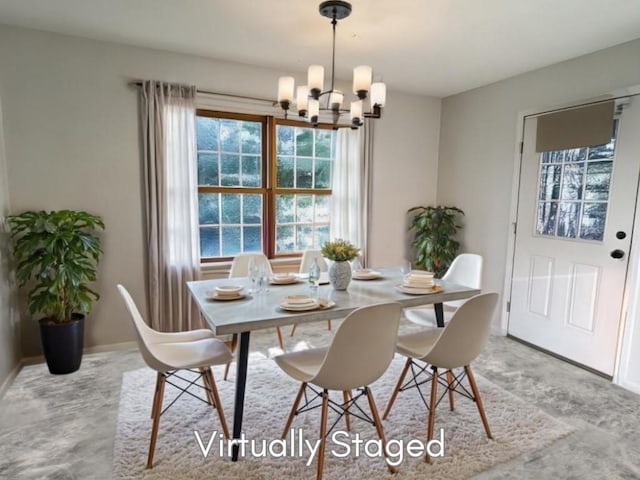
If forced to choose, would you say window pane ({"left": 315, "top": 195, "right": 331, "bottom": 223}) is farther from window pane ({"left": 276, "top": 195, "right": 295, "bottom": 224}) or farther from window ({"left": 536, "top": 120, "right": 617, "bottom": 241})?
window ({"left": 536, "top": 120, "right": 617, "bottom": 241})

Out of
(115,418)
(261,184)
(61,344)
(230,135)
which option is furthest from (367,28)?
(61,344)

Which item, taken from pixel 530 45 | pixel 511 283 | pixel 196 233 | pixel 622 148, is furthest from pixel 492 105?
pixel 196 233

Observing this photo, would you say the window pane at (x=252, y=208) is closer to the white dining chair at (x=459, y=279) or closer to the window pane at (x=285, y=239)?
the window pane at (x=285, y=239)

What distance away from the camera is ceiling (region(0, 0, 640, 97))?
2.34 meters

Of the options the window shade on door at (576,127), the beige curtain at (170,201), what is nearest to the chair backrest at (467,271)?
the window shade on door at (576,127)

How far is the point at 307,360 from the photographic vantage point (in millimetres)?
1985

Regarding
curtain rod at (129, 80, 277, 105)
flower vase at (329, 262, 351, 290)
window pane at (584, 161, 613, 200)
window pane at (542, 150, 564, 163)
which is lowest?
flower vase at (329, 262, 351, 290)

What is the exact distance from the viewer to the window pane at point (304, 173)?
3.90 metres

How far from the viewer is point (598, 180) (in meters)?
2.94

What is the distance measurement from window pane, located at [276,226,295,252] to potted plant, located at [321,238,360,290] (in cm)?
157

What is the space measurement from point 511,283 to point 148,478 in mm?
3400

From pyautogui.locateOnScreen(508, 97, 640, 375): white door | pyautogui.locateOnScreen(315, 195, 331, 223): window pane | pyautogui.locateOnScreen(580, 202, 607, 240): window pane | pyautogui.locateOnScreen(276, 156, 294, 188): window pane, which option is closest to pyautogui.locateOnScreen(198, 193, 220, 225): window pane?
pyautogui.locateOnScreen(276, 156, 294, 188): window pane

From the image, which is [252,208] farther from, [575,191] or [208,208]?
[575,191]

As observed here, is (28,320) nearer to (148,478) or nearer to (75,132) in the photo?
(75,132)
